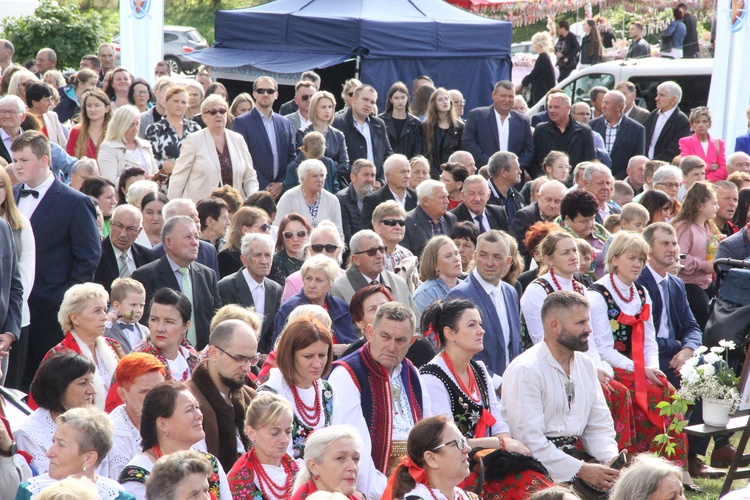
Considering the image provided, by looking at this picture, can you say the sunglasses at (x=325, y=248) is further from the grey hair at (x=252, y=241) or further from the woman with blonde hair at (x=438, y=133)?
the woman with blonde hair at (x=438, y=133)

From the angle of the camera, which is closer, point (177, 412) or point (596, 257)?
point (177, 412)

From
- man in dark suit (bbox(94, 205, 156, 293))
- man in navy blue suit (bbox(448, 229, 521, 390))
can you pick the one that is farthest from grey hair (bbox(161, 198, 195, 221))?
man in navy blue suit (bbox(448, 229, 521, 390))

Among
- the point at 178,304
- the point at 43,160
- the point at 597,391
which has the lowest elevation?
the point at 597,391

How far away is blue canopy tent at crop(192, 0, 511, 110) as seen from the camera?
48.0ft

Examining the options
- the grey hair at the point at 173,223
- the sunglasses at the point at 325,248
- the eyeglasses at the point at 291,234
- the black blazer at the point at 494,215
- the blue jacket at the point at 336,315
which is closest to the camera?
the blue jacket at the point at 336,315

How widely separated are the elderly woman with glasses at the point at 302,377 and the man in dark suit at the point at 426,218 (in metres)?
3.40

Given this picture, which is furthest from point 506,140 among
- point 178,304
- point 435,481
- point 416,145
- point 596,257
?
point 435,481

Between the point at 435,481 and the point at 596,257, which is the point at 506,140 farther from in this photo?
the point at 435,481

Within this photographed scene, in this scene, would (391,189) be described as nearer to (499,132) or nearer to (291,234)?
(291,234)

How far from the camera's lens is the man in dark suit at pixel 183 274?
22.0ft

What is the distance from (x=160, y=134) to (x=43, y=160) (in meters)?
3.07

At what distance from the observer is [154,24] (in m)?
12.3

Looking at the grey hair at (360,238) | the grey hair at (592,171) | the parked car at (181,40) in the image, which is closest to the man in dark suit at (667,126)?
the grey hair at (592,171)

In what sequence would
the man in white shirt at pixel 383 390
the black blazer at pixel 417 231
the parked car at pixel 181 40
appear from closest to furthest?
the man in white shirt at pixel 383 390 → the black blazer at pixel 417 231 → the parked car at pixel 181 40
